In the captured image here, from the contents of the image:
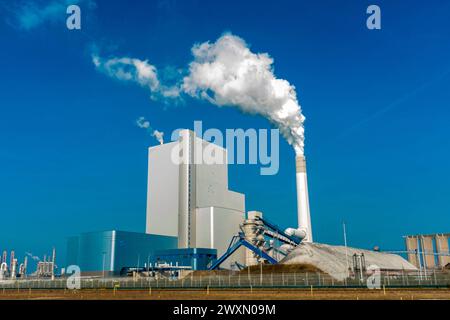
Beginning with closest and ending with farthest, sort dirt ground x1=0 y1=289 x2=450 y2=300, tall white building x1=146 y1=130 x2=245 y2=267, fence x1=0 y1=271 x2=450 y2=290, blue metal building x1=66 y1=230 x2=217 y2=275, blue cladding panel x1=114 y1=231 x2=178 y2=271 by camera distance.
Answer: dirt ground x1=0 y1=289 x2=450 y2=300, fence x1=0 y1=271 x2=450 y2=290, blue metal building x1=66 y1=230 x2=217 y2=275, blue cladding panel x1=114 y1=231 x2=178 y2=271, tall white building x1=146 y1=130 x2=245 y2=267

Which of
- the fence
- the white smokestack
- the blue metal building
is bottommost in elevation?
the fence

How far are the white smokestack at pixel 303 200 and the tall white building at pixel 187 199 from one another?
32.1 m

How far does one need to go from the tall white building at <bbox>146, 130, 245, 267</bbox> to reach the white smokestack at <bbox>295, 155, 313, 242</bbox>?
1264 inches

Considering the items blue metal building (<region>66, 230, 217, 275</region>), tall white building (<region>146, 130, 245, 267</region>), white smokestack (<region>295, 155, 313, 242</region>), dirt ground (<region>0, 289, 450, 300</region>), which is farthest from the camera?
tall white building (<region>146, 130, 245, 267</region>)

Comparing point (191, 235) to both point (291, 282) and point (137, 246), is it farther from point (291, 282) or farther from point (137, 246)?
point (291, 282)

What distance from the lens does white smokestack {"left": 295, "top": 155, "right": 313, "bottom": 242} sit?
113m

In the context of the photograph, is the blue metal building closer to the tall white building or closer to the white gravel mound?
the tall white building

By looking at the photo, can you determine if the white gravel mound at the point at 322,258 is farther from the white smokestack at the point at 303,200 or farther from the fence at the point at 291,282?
the fence at the point at 291,282

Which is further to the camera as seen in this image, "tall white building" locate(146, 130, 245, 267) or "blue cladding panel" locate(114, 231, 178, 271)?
"tall white building" locate(146, 130, 245, 267)

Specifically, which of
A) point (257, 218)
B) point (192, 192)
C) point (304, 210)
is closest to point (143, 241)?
point (192, 192)

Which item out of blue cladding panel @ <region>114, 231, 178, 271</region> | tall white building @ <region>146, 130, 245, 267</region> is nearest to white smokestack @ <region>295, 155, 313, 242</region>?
tall white building @ <region>146, 130, 245, 267</region>

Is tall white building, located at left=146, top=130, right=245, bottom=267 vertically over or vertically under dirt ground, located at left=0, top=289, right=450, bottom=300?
over

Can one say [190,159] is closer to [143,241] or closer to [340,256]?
[143,241]

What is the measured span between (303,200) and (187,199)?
4123cm
